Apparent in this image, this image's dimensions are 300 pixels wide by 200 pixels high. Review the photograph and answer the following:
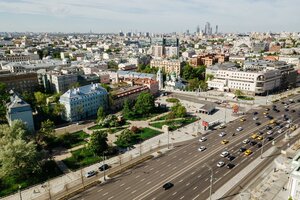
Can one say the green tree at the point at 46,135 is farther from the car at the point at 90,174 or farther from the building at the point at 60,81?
the building at the point at 60,81

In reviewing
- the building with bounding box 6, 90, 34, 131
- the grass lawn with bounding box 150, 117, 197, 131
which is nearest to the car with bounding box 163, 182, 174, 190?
the grass lawn with bounding box 150, 117, 197, 131

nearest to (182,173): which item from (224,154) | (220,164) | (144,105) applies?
(220,164)

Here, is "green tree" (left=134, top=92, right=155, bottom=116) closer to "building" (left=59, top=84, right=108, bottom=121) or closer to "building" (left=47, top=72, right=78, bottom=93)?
"building" (left=59, top=84, right=108, bottom=121)

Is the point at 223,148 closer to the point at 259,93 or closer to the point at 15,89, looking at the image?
the point at 259,93

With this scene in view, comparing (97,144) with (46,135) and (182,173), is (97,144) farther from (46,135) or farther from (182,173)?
(182,173)

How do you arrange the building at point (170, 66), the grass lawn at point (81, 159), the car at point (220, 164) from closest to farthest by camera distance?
the car at point (220, 164) → the grass lawn at point (81, 159) → the building at point (170, 66)

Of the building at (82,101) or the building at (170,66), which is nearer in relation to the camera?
the building at (82,101)

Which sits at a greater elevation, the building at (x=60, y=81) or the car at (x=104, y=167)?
the building at (x=60, y=81)

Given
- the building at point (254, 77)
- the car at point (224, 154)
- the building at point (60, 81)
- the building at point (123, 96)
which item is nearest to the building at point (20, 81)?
the building at point (60, 81)
